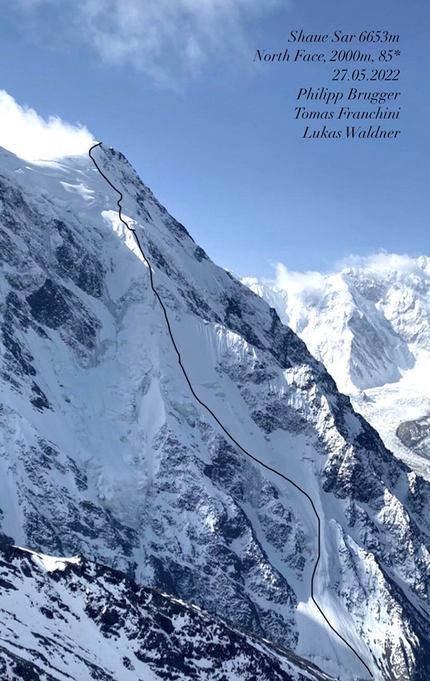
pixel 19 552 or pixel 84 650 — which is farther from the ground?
pixel 19 552

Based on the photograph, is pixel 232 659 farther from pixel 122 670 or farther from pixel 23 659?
pixel 23 659

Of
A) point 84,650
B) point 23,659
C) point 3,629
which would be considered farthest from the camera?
point 84,650

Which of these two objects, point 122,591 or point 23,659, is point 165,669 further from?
point 23,659

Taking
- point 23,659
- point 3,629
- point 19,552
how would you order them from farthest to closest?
1. point 19,552
2. point 3,629
3. point 23,659

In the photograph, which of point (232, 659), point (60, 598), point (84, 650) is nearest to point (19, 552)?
point (60, 598)

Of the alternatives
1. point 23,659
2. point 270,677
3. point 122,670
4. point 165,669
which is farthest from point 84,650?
point 270,677

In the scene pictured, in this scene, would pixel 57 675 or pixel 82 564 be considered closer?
pixel 57 675
